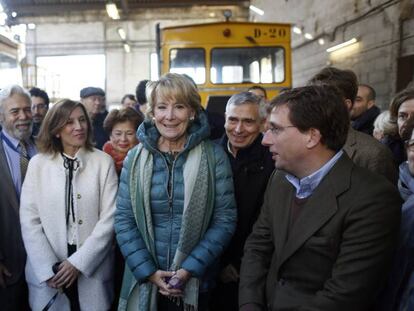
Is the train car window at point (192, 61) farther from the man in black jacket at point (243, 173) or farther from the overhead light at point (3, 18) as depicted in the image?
the overhead light at point (3, 18)

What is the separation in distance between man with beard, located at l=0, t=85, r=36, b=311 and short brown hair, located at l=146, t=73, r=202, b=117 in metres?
1.08

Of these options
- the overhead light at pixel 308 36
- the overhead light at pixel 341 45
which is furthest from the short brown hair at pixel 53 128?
the overhead light at pixel 308 36

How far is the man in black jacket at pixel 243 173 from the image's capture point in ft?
8.18

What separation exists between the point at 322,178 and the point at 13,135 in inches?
83.9

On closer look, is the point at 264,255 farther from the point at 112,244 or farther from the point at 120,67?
the point at 120,67

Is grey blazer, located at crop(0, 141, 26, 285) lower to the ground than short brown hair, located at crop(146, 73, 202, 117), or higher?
lower

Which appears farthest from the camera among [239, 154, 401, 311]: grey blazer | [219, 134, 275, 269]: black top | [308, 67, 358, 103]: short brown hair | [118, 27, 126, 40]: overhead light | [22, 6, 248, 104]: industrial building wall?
[22, 6, 248, 104]: industrial building wall

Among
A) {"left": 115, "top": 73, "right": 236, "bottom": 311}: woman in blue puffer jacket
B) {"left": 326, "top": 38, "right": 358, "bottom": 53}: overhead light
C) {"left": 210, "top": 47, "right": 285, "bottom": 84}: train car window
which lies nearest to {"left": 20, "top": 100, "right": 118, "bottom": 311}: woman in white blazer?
{"left": 115, "top": 73, "right": 236, "bottom": 311}: woman in blue puffer jacket

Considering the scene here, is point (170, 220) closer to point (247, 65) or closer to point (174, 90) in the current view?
point (174, 90)

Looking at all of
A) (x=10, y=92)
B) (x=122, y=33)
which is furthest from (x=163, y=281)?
(x=122, y=33)

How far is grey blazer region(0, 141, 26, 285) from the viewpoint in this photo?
262 cm

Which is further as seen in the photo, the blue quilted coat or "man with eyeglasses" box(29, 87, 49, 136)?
"man with eyeglasses" box(29, 87, 49, 136)

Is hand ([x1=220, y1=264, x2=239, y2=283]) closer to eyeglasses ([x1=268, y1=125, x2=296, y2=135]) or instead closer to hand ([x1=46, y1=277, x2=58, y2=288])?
hand ([x1=46, y1=277, x2=58, y2=288])

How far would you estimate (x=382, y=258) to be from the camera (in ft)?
5.11
